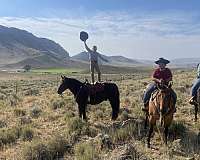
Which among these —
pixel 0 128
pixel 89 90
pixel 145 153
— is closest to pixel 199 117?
pixel 89 90

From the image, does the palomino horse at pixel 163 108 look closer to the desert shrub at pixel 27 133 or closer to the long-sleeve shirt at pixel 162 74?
the long-sleeve shirt at pixel 162 74

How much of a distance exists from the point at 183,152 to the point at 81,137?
339 centimetres

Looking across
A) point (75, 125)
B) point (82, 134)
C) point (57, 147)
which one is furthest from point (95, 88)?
point (57, 147)

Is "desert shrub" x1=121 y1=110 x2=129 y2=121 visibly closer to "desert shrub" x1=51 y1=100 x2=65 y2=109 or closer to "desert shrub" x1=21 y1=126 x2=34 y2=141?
"desert shrub" x1=21 y1=126 x2=34 y2=141

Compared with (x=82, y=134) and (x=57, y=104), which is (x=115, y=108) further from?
(x=57, y=104)

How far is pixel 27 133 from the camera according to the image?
1291cm

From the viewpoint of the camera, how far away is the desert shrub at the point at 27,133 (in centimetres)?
1261

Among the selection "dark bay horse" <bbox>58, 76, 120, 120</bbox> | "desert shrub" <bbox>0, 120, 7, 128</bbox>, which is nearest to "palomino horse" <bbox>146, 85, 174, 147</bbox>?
"dark bay horse" <bbox>58, 76, 120, 120</bbox>

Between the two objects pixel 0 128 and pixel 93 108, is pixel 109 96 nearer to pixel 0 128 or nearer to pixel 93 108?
pixel 93 108

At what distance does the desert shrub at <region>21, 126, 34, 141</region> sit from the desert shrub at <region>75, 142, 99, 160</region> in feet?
8.31

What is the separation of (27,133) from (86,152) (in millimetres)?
3539

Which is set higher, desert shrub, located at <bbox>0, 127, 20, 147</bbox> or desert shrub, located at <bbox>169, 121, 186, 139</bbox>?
desert shrub, located at <bbox>169, 121, 186, 139</bbox>

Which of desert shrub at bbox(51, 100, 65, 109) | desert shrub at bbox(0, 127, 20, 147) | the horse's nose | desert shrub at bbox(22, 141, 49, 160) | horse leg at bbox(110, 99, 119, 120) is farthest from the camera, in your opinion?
desert shrub at bbox(51, 100, 65, 109)

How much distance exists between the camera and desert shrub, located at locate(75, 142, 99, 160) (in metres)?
9.75
